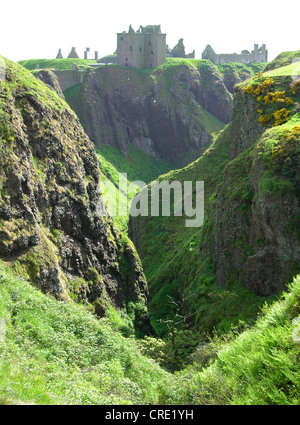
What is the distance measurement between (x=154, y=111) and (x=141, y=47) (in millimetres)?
15916

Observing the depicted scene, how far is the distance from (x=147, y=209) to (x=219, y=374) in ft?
159

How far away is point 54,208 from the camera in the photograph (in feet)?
83.0

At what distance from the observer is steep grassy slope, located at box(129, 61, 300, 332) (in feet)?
92.7

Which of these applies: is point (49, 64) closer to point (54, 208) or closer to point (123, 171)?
point (123, 171)

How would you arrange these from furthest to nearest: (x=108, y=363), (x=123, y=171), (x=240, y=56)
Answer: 1. (x=240, y=56)
2. (x=123, y=171)
3. (x=108, y=363)

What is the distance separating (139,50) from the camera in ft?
355

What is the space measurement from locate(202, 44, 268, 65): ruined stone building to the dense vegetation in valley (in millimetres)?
99095

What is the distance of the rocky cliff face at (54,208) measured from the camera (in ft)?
68.0

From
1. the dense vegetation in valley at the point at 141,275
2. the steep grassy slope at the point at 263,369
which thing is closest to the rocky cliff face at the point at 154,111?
the dense vegetation in valley at the point at 141,275

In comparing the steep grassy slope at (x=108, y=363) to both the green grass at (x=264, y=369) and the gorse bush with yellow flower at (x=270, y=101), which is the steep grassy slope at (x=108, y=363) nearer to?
the green grass at (x=264, y=369)

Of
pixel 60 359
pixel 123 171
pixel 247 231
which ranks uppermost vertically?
pixel 123 171

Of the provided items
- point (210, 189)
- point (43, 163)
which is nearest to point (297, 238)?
point (43, 163)

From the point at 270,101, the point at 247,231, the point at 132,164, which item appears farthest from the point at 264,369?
the point at 132,164
